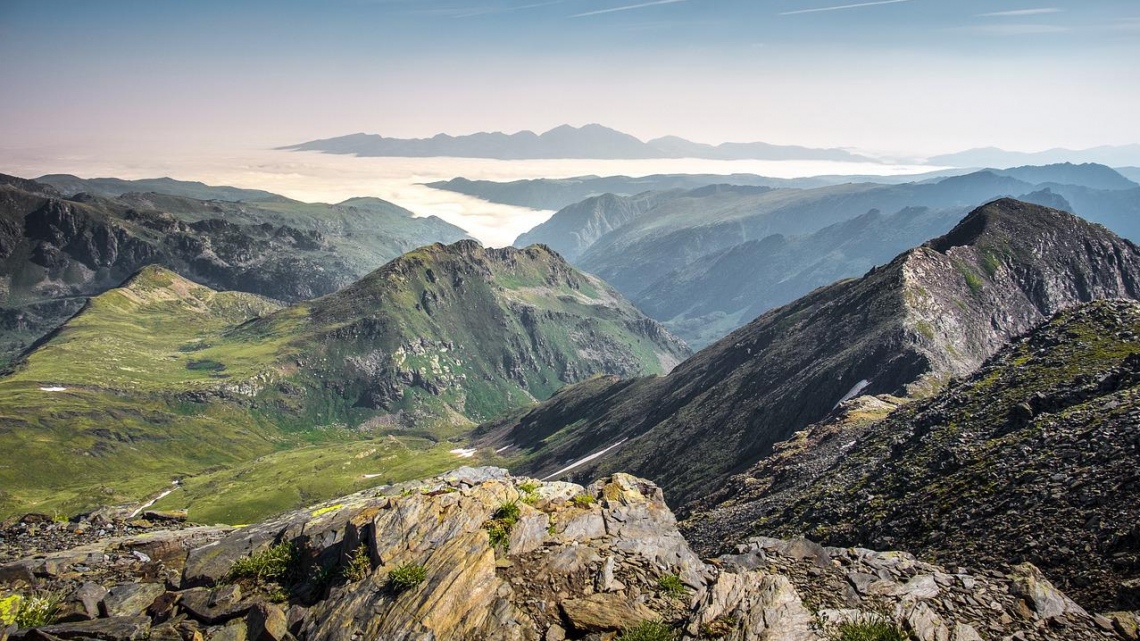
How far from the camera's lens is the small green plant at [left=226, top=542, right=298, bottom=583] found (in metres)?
26.7

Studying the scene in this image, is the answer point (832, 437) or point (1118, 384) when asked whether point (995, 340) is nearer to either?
point (832, 437)

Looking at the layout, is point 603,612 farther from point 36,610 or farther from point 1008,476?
point 1008,476

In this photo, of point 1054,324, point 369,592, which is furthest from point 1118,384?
point 369,592

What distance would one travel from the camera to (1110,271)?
7028 inches

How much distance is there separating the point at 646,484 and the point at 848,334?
12196cm

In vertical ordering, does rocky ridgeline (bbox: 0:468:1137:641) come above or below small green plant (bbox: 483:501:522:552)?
below

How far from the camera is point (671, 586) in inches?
995

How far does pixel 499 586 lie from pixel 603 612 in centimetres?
410

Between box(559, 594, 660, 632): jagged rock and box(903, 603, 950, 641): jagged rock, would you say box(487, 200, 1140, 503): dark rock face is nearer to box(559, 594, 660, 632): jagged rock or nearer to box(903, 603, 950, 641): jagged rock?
Result: box(903, 603, 950, 641): jagged rock

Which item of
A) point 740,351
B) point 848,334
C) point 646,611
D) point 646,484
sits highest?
point 646,611

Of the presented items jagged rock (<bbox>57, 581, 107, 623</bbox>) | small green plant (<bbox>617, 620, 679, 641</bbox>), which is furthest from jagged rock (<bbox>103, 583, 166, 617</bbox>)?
small green plant (<bbox>617, 620, 679, 641</bbox>)

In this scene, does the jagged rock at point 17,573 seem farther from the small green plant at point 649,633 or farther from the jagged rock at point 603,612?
the small green plant at point 649,633

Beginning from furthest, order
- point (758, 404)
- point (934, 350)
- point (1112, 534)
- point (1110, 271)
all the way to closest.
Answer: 1. point (1110, 271)
2. point (758, 404)
3. point (934, 350)
4. point (1112, 534)

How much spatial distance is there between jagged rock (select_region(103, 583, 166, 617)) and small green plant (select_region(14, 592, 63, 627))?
1630mm
